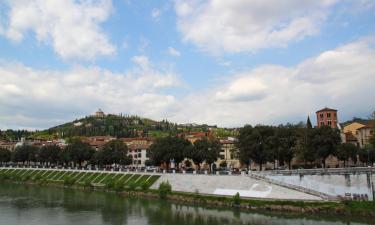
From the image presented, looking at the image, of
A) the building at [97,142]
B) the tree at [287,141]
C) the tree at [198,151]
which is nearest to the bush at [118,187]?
the tree at [198,151]

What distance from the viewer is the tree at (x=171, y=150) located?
290 ft

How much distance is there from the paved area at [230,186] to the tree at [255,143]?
1035cm

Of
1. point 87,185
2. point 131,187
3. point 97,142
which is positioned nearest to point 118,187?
point 131,187

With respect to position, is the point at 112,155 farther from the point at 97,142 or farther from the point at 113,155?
the point at 97,142

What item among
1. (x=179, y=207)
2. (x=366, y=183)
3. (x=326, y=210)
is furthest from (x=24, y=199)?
(x=366, y=183)

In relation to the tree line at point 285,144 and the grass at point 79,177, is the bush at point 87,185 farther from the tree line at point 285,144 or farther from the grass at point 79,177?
the tree line at point 285,144

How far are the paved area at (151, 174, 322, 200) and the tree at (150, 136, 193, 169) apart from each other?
11143mm

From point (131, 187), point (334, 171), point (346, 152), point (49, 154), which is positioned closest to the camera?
point (334, 171)

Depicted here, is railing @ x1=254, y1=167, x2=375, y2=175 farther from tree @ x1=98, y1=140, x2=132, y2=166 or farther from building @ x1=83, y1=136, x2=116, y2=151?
building @ x1=83, y1=136, x2=116, y2=151

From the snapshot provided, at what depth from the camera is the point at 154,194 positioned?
67.1 metres

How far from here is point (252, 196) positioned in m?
57.7

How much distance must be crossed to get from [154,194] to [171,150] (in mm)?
22094

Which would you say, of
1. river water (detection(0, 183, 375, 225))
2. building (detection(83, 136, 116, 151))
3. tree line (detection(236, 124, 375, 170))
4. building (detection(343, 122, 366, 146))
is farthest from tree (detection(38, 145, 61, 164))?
building (detection(343, 122, 366, 146))

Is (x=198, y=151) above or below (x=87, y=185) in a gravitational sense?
above
